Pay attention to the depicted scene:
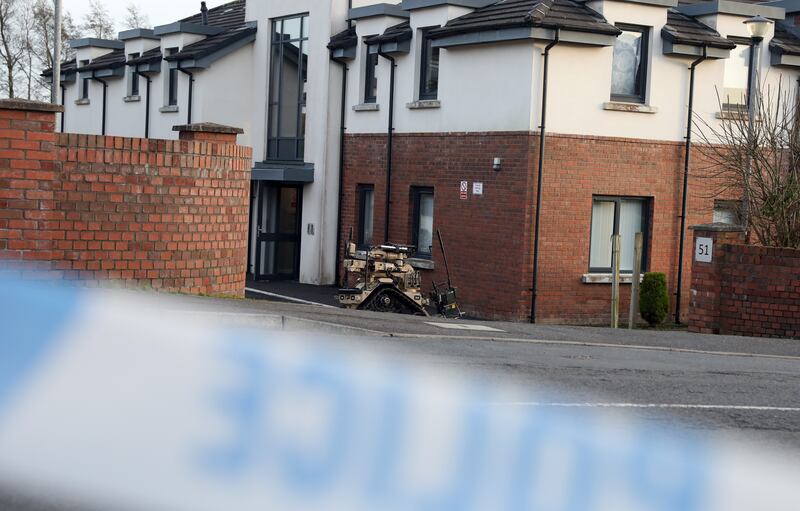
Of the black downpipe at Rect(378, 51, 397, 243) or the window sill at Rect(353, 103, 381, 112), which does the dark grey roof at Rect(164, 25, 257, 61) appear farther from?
the black downpipe at Rect(378, 51, 397, 243)

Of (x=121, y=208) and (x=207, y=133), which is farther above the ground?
(x=207, y=133)

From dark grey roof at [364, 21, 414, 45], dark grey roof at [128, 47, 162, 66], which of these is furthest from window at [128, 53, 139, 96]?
dark grey roof at [364, 21, 414, 45]

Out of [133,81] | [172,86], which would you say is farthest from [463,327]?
[133,81]

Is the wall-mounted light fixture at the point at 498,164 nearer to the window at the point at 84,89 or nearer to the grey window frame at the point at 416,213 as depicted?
the grey window frame at the point at 416,213

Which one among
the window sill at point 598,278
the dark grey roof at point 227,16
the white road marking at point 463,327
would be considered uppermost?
the dark grey roof at point 227,16

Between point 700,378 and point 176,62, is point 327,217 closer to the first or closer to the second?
point 176,62

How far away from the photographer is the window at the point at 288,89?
1088 inches

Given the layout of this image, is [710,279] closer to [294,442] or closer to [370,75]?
[370,75]

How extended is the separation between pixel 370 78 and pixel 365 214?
316 centimetres

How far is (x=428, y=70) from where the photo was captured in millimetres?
23812

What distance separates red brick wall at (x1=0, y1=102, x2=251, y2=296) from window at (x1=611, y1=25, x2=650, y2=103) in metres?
11.4

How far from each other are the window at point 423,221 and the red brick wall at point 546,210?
53cm

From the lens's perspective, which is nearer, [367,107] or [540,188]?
[540,188]

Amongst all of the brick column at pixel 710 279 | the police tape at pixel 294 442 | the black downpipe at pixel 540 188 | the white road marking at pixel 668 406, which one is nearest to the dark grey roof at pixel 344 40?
the black downpipe at pixel 540 188
